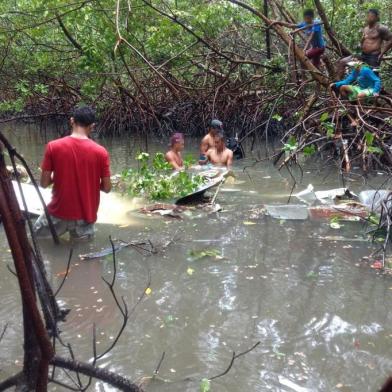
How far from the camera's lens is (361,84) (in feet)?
23.6

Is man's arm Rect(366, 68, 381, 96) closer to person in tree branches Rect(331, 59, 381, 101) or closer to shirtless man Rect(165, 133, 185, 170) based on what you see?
person in tree branches Rect(331, 59, 381, 101)

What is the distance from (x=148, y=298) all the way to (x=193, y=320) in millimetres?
447

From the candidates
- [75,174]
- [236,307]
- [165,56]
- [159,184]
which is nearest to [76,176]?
[75,174]

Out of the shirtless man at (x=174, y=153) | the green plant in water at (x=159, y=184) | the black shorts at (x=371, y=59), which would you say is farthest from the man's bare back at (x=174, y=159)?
the black shorts at (x=371, y=59)

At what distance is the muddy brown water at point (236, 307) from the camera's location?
273 centimetres

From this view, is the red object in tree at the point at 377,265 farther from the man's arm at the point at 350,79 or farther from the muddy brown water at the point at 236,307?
the man's arm at the point at 350,79

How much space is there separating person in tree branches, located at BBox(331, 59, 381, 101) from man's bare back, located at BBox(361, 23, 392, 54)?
2.07ft

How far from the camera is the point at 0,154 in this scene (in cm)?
129

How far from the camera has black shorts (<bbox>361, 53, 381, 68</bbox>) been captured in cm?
779

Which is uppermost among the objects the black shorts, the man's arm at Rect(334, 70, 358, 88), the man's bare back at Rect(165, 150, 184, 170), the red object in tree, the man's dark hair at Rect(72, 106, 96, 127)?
the black shorts

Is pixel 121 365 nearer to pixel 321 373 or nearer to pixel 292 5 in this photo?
pixel 321 373

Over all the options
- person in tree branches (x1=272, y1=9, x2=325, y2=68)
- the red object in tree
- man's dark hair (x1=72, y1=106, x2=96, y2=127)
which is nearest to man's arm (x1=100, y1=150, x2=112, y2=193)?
man's dark hair (x1=72, y1=106, x2=96, y2=127)

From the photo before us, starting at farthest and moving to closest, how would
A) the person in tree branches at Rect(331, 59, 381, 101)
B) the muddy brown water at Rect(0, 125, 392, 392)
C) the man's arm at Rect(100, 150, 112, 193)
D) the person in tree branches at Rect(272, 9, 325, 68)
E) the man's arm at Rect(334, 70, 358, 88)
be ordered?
the person in tree branches at Rect(272, 9, 325, 68) → the man's arm at Rect(334, 70, 358, 88) → the person in tree branches at Rect(331, 59, 381, 101) → the man's arm at Rect(100, 150, 112, 193) → the muddy brown water at Rect(0, 125, 392, 392)

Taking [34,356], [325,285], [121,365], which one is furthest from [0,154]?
[325,285]
